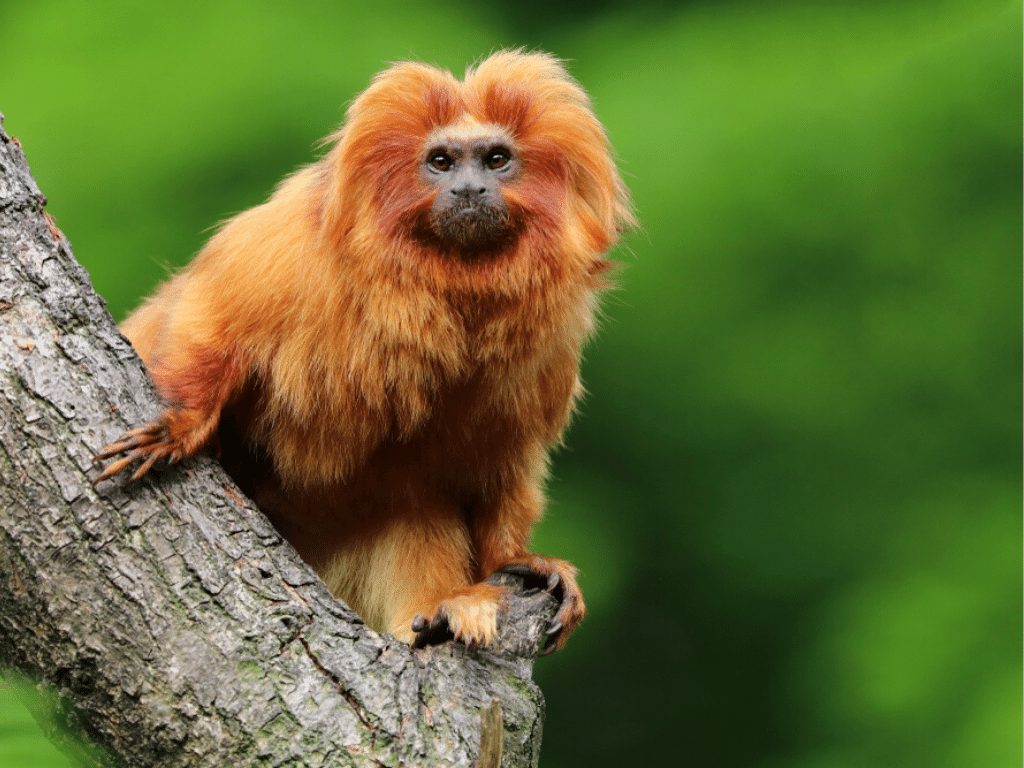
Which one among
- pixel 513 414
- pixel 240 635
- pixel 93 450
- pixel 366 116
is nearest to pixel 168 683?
pixel 240 635

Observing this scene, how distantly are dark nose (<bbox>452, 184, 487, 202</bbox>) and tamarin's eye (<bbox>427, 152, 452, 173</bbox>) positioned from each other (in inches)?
4.0

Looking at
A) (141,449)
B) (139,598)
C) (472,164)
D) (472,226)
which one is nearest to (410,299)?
(472,226)

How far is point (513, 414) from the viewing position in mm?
2691

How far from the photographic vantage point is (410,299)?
2.41 meters

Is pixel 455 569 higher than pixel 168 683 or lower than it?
lower

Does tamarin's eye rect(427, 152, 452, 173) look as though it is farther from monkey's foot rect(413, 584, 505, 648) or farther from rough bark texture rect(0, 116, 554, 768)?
monkey's foot rect(413, 584, 505, 648)

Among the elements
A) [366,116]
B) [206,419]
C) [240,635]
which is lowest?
[240,635]

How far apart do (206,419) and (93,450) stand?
34 cm

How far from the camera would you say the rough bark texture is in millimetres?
1966

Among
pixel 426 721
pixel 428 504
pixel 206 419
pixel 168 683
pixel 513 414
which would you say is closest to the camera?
pixel 168 683

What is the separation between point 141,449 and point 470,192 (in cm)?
78

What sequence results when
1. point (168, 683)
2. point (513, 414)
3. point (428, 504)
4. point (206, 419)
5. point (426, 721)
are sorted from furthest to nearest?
point (428, 504) < point (513, 414) < point (206, 419) < point (426, 721) < point (168, 683)

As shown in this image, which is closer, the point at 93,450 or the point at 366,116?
the point at 93,450

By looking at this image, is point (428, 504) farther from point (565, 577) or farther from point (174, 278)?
point (174, 278)
